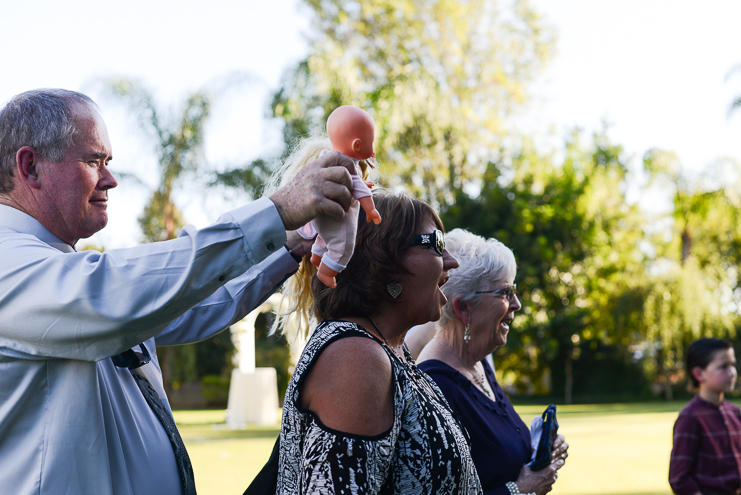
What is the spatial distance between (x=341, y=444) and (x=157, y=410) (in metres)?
0.70

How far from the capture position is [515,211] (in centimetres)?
2808

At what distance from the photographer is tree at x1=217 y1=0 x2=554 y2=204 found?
24.9 meters

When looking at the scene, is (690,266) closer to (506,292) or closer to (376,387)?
(506,292)

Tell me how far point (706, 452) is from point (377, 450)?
13.6 ft

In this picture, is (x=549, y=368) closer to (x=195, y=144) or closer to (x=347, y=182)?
(x=195, y=144)

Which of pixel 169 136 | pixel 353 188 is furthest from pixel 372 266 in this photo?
pixel 169 136

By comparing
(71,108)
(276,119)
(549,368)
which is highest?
(276,119)

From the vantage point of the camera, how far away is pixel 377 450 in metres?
1.82

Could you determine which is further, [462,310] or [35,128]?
[462,310]

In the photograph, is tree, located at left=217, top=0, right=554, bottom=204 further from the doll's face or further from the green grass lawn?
the doll's face

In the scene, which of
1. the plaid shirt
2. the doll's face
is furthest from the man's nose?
the plaid shirt

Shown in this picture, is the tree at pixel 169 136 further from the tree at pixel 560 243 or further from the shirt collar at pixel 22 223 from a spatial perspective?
the shirt collar at pixel 22 223

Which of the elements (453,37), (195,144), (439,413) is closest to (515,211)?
(453,37)

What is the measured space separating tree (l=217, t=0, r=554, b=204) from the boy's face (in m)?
19.0
